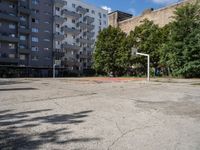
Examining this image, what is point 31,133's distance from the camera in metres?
5.48

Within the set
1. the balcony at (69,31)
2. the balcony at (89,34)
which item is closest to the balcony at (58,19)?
the balcony at (69,31)

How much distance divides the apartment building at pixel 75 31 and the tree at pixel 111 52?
16386 mm

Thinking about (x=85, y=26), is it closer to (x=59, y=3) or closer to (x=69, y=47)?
(x=69, y=47)

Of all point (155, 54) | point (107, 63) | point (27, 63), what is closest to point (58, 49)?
point (27, 63)

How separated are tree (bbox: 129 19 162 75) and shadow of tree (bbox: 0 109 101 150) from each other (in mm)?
38841

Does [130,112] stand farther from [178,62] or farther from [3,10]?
[3,10]

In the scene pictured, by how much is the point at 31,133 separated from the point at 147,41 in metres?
42.4

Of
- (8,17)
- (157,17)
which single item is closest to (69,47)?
(8,17)

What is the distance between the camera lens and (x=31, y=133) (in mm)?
5477

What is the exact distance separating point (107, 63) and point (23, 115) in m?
46.0

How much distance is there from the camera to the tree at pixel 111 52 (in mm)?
51000

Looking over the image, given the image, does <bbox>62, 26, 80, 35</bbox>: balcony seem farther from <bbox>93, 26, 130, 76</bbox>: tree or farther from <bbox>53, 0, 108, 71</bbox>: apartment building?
<bbox>93, 26, 130, 76</bbox>: tree

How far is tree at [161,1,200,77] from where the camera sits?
35.7 meters

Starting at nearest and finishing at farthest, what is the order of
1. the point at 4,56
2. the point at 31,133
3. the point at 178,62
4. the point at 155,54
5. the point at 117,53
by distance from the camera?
the point at 31,133 < the point at 178,62 < the point at 155,54 < the point at 117,53 < the point at 4,56
